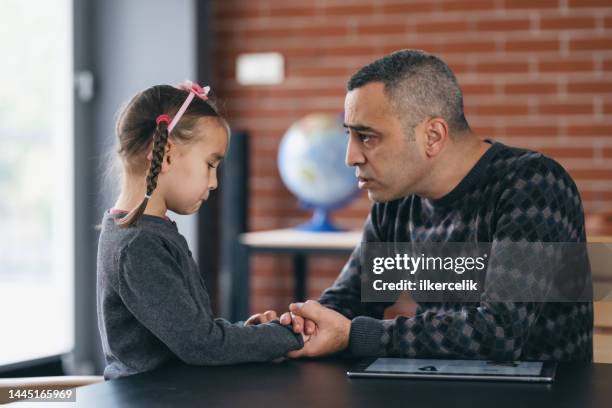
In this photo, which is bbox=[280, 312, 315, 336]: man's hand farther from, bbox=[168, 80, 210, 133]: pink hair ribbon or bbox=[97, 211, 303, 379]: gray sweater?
bbox=[168, 80, 210, 133]: pink hair ribbon

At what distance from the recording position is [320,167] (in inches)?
142

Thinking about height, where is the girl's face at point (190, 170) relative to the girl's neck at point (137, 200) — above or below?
above

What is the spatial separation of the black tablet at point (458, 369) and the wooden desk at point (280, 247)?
182 cm

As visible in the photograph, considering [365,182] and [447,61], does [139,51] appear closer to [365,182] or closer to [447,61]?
[447,61]

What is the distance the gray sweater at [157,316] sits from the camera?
1.42 m

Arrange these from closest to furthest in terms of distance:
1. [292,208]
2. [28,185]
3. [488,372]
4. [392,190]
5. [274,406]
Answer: [274,406], [488,372], [392,190], [28,185], [292,208]

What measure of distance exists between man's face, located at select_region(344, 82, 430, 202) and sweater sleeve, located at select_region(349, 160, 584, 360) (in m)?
0.25

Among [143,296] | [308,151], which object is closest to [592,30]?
[308,151]

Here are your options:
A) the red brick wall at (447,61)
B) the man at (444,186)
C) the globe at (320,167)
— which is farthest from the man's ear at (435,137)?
the red brick wall at (447,61)

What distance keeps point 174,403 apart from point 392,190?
2.77ft

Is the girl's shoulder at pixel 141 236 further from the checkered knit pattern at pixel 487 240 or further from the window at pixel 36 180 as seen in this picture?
the window at pixel 36 180

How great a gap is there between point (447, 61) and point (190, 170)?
253 centimetres

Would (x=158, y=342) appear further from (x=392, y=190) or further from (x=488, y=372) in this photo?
(x=392, y=190)

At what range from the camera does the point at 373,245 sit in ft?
6.64
